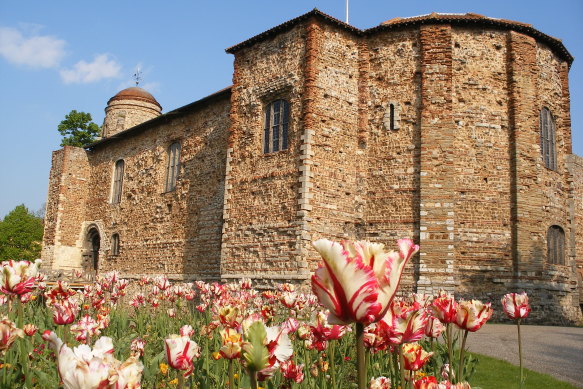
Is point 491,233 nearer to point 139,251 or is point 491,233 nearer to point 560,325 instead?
point 560,325

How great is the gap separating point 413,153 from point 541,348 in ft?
23.6

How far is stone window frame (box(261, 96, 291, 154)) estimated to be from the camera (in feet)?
53.6

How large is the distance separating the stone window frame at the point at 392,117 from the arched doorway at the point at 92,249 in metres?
17.7

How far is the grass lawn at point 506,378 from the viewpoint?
6582mm

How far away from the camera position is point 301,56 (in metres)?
16.1

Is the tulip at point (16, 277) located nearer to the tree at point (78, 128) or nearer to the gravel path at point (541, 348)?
the gravel path at point (541, 348)

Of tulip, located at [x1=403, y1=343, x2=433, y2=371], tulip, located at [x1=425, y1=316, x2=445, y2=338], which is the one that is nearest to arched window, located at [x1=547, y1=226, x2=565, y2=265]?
tulip, located at [x1=425, y1=316, x2=445, y2=338]

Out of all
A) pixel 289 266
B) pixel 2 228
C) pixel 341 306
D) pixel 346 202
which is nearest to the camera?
pixel 341 306

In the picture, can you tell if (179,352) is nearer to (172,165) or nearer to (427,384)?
(427,384)

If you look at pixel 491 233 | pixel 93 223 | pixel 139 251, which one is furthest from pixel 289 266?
pixel 93 223

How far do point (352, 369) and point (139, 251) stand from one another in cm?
1925

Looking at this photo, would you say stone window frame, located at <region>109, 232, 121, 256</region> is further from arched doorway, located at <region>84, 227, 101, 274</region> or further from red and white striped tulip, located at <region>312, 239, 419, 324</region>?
red and white striped tulip, located at <region>312, 239, 419, 324</region>

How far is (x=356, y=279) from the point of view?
1.40m

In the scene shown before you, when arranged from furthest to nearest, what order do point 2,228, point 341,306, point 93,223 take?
1. point 2,228
2. point 93,223
3. point 341,306
